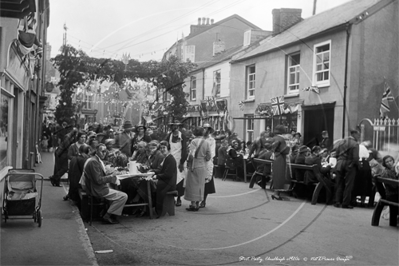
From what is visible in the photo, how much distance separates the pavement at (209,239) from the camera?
5.86m

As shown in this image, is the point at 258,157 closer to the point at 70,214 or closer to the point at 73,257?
the point at 70,214

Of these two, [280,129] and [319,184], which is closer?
[319,184]

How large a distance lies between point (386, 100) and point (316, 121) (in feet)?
7.03

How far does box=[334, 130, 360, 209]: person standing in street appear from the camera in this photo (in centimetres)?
1057

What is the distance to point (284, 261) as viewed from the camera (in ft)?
19.3

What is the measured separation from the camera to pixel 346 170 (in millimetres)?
10664

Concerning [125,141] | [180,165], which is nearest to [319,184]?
[180,165]

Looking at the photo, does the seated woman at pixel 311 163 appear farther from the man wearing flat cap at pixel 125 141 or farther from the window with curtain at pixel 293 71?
the man wearing flat cap at pixel 125 141

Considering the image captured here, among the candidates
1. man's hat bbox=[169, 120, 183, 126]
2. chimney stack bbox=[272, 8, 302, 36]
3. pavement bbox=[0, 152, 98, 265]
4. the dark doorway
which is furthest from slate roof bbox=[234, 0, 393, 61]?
pavement bbox=[0, 152, 98, 265]

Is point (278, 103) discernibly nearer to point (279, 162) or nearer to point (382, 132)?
point (279, 162)

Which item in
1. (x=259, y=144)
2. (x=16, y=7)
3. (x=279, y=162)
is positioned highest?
(x=16, y=7)

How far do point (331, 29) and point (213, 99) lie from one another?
19.0 ft

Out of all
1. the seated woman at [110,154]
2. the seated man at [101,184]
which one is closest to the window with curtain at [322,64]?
the seated woman at [110,154]

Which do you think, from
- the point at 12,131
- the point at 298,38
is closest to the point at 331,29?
the point at 298,38
